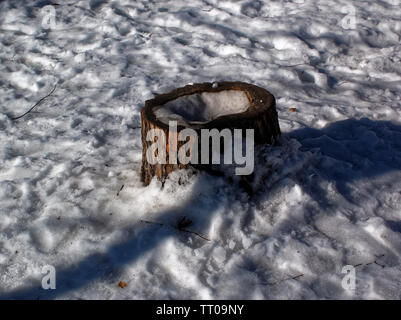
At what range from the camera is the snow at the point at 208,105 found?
2814 mm

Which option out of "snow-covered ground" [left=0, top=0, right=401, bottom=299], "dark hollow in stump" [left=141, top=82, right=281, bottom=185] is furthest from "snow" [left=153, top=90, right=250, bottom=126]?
"snow-covered ground" [left=0, top=0, right=401, bottom=299]

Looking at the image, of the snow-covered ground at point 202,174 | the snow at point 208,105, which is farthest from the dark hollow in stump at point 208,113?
the snow-covered ground at point 202,174

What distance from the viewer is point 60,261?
2.36m

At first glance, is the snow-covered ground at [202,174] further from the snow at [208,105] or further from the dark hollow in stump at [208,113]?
the snow at [208,105]

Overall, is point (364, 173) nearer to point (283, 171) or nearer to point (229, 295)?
point (283, 171)

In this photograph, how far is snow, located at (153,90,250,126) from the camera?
2814 millimetres

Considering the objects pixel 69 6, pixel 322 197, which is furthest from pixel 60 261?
pixel 69 6

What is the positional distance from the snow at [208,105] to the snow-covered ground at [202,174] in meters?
0.40

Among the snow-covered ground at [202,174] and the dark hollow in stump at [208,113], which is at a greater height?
the dark hollow in stump at [208,113]

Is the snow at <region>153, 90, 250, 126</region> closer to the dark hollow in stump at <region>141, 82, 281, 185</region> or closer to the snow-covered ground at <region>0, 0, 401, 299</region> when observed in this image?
the dark hollow in stump at <region>141, 82, 281, 185</region>

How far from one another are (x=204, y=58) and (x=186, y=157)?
236 cm

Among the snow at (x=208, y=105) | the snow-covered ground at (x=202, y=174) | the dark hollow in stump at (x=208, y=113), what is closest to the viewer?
the snow-covered ground at (x=202, y=174)

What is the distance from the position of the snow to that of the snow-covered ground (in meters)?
0.40
